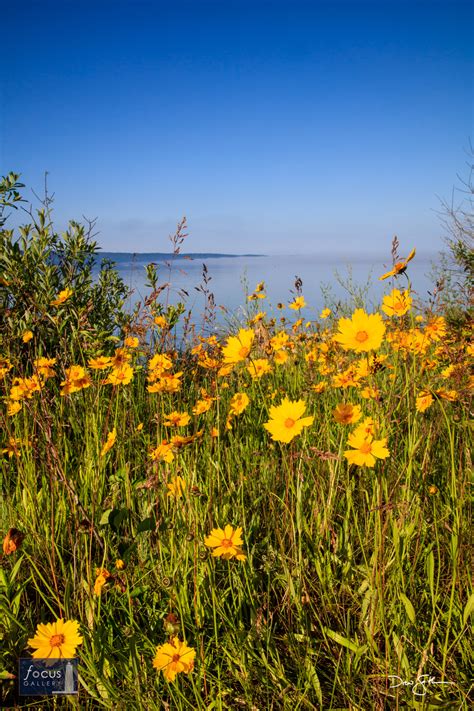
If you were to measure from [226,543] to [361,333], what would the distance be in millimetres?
584

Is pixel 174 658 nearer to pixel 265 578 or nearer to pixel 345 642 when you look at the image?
pixel 345 642

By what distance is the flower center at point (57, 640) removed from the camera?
3.04ft

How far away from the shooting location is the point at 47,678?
1.04 metres

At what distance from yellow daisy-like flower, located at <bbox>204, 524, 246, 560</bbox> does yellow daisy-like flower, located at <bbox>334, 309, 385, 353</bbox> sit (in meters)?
0.50

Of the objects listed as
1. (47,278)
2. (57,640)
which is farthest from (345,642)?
(47,278)

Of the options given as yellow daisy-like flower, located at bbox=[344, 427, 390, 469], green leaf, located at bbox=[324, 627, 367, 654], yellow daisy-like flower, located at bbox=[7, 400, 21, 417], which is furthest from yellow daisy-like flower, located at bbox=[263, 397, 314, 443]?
yellow daisy-like flower, located at bbox=[7, 400, 21, 417]

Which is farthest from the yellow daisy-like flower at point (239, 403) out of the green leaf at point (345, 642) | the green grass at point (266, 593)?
the green leaf at point (345, 642)

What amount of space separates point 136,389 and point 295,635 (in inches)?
74.8

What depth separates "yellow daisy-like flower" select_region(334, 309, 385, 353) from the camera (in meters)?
1.09

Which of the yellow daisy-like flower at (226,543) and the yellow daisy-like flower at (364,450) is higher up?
the yellow daisy-like flower at (364,450)

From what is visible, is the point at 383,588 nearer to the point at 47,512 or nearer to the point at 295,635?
the point at 295,635

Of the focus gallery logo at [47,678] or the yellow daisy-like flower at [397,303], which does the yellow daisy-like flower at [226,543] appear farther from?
the yellow daisy-like flower at [397,303]

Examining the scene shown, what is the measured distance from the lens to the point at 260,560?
4.58 ft
